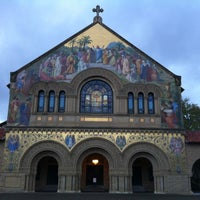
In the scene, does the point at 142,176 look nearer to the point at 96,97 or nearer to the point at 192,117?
the point at 96,97

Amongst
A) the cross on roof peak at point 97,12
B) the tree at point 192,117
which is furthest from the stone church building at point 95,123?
the tree at point 192,117

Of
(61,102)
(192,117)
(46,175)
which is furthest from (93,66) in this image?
(192,117)

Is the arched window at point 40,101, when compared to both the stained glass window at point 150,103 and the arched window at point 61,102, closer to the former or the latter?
the arched window at point 61,102

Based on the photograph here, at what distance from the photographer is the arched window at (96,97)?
2278 cm

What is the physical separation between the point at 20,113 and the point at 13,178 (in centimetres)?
498

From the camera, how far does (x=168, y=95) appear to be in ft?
75.6

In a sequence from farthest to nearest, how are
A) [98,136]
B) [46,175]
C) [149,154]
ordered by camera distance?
[46,175], [149,154], [98,136]

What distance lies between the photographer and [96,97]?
23.2 m

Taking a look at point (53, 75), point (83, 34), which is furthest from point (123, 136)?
point (83, 34)

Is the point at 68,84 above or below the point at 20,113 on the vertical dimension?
above

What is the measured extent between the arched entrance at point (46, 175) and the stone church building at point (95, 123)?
0.27ft

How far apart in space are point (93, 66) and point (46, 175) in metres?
10.1

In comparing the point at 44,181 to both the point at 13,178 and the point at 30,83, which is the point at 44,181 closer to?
the point at 13,178

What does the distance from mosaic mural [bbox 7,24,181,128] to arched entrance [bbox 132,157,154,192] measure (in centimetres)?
438
